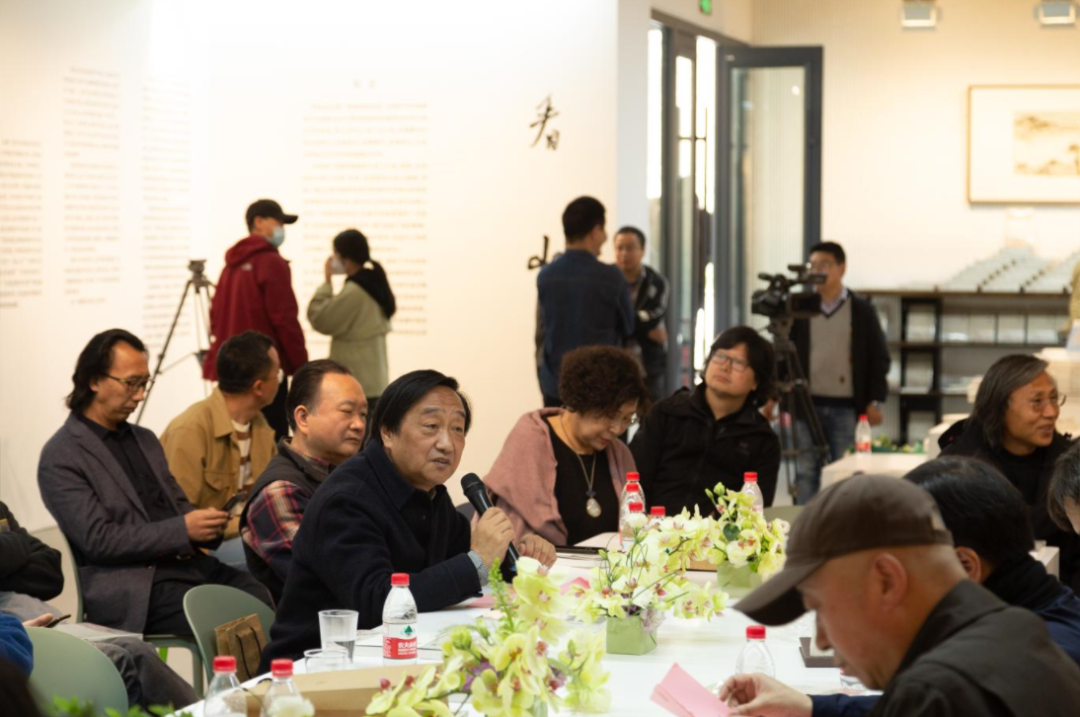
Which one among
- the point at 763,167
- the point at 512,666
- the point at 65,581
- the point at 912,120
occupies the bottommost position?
the point at 65,581

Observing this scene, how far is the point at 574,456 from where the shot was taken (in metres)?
4.83

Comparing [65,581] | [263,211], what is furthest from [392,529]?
[263,211]

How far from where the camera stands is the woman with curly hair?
183 inches

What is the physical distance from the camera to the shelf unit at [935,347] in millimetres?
12000

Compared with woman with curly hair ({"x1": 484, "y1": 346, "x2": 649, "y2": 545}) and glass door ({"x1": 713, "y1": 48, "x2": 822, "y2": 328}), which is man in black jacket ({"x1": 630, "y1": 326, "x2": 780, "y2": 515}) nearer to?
woman with curly hair ({"x1": 484, "y1": 346, "x2": 649, "y2": 545})

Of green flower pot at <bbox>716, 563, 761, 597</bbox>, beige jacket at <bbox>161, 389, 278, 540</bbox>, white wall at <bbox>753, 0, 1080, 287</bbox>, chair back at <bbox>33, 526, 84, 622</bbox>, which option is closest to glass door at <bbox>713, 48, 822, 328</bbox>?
white wall at <bbox>753, 0, 1080, 287</bbox>

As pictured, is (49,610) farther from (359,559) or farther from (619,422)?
(619,422)

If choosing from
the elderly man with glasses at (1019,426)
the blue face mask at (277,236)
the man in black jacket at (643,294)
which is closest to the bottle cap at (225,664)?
the elderly man with glasses at (1019,426)

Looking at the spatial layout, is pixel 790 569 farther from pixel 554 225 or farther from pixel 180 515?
pixel 554 225

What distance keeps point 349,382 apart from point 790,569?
276 cm

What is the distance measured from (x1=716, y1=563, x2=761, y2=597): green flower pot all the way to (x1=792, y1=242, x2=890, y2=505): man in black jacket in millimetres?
4522

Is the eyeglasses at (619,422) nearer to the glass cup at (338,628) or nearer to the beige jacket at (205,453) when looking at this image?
the beige jacket at (205,453)

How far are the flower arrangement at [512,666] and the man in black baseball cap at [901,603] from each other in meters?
0.46

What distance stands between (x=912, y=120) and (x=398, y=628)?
34.5 ft
